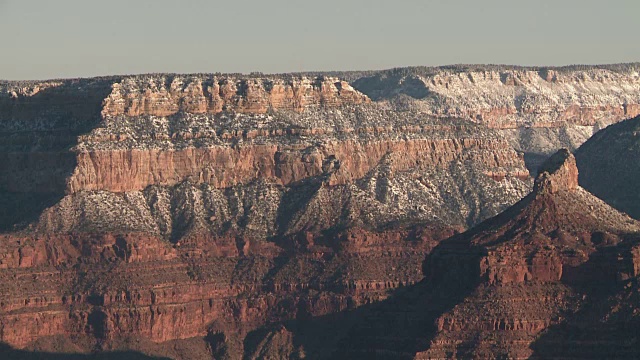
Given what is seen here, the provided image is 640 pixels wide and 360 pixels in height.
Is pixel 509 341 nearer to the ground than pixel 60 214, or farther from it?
nearer to the ground

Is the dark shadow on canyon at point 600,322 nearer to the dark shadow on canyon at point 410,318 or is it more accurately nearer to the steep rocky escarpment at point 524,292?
the steep rocky escarpment at point 524,292

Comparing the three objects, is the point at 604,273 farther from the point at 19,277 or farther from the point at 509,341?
the point at 19,277

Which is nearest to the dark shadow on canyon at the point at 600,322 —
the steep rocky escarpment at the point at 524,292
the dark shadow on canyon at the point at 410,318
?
the steep rocky escarpment at the point at 524,292

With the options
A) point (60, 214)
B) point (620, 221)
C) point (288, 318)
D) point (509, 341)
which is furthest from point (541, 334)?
point (60, 214)

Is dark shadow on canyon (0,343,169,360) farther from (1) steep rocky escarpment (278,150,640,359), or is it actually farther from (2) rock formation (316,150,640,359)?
(2) rock formation (316,150,640,359)

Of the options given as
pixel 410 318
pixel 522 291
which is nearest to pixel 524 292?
pixel 522 291

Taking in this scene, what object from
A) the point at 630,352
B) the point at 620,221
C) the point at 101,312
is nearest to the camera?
the point at 630,352

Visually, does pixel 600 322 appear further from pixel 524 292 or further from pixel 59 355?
pixel 59 355

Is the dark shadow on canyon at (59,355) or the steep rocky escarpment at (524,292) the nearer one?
the steep rocky escarpment at (524,292)
